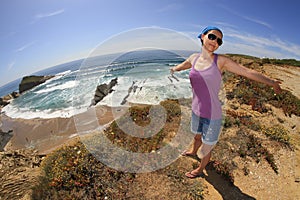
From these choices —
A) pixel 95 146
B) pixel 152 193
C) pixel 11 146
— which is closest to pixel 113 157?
pixel 95 146

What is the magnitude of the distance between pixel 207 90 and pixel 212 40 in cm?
98

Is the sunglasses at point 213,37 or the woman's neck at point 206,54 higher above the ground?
the sunglasses at point 213,37

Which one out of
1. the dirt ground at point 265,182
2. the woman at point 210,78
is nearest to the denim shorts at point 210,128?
the woman at point 210,78

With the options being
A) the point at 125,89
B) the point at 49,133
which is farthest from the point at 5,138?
the point at 125,89

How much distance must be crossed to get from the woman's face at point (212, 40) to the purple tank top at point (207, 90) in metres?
0.18

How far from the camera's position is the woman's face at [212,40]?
11.6 ft

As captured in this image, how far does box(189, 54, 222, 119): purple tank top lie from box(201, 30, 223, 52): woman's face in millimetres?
182

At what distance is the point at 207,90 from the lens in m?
3.73

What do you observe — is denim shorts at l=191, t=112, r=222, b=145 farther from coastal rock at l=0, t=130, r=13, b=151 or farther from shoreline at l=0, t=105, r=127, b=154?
coastal rock at l=0, t=130, r=13, b=151

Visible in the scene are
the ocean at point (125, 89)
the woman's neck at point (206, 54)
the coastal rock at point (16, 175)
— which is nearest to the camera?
the woman's neck at point (206, 54)

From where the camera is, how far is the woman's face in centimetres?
355

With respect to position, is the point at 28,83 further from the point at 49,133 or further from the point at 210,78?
the point at 210,78

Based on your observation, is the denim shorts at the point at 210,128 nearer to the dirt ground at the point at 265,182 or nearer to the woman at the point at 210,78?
the woman at the point at 210,78

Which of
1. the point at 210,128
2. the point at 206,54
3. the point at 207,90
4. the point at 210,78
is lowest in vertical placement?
the point at 210,128
